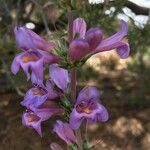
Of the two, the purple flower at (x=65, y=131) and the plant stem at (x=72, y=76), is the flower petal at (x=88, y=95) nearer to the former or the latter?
the plant stem at (x=72, y=76)

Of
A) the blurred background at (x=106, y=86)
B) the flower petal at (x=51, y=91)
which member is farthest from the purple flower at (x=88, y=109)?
the blurred background at (x=106, y=86)

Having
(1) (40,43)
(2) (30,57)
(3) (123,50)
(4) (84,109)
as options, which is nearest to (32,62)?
(2) (30,57)

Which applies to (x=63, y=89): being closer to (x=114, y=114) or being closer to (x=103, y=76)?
(x=114, y=114)

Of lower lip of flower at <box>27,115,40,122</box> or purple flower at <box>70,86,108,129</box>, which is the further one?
lower lip of flower at <box>27,115,40,122</box>

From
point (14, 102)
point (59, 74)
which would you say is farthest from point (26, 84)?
point (59, 74)

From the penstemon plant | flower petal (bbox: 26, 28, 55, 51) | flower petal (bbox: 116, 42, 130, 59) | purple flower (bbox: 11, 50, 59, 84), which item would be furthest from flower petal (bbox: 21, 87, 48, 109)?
flower petal (bbox: 116, 42, 130, 59)

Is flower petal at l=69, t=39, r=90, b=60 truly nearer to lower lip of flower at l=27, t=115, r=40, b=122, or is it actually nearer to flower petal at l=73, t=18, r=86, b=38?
flower petal at l=73, t=18, r=86, b=38

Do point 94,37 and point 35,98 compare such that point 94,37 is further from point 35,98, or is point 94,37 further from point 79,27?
point 35,98

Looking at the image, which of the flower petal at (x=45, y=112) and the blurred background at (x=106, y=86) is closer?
the flower petal at (x=45, y=112)
